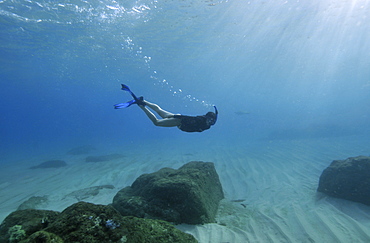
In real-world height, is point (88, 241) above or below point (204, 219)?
above

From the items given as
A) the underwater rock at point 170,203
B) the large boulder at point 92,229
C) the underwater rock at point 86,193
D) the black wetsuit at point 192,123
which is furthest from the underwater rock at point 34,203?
the black wetsuit at point 192,123

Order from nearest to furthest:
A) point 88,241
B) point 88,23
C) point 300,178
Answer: point 88,241, point 300,178, point 88,23

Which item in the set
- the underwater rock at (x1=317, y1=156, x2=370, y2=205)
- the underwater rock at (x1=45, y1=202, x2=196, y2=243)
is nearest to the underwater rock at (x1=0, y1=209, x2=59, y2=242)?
the underwater rock at (x1=45, y1=202, x2=196, y2=243)

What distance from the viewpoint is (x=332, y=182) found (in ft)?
17.9

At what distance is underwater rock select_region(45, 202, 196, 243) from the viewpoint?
1637 mm

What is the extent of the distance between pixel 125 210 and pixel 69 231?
211cm

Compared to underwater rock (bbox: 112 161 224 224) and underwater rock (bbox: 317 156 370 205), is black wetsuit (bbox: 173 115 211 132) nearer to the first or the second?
underwater rock (bbox: 112 161 224 224)

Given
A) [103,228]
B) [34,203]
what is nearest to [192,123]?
[103,228]

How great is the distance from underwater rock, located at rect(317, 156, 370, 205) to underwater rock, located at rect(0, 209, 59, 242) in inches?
266

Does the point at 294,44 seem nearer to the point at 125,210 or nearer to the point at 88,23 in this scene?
the point at 88,23

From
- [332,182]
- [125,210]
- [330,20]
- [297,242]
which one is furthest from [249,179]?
[330,20]

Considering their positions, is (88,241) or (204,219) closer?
(88,241)

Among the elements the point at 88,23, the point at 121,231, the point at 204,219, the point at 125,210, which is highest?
the point at 88,23

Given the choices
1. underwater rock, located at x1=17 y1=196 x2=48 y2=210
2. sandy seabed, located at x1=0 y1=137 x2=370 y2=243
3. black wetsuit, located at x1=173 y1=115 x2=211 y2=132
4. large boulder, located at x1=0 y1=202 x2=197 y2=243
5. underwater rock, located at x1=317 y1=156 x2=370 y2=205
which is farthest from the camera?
underwater rock, located at x1=17 y1=196 x2=48 y2=210
